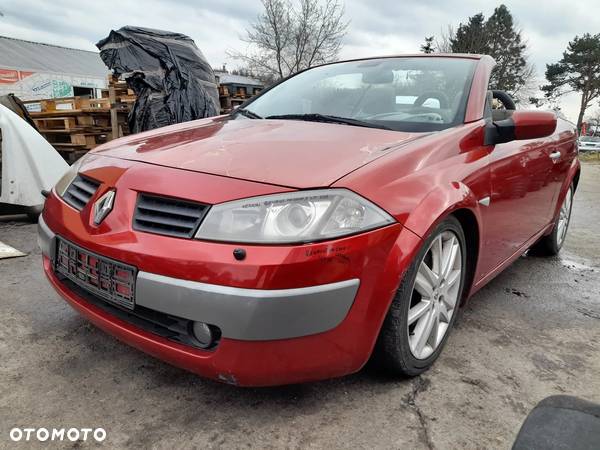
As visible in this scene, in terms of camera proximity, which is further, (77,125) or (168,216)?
(77,125)

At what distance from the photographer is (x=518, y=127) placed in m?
2.19

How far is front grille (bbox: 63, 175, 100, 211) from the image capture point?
1.82m

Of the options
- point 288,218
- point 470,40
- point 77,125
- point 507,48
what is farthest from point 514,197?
point 507,48

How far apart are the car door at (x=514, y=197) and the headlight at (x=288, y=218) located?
0.91 meters

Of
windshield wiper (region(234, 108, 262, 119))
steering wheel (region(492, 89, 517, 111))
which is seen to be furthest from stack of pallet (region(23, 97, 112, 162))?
steering wheel (region(492, 89, 517, 111))

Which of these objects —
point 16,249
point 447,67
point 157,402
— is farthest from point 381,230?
point 16,249

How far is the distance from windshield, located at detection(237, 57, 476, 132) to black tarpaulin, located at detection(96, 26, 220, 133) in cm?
330

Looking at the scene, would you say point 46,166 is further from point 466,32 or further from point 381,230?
point 466,32

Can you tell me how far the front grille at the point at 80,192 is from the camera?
5.97 ft

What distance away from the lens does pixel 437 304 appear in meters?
1.99

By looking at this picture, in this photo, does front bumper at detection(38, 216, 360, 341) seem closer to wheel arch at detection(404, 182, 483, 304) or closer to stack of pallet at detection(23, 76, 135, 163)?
wheel arch at detection(404, 182, 483, 304)

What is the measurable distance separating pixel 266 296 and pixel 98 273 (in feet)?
2.19

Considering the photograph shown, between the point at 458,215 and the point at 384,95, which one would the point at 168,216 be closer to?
the point at 458,215

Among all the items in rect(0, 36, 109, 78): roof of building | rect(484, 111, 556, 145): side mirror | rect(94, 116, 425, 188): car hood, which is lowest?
rect(94, 116, 425, 188): car hood
